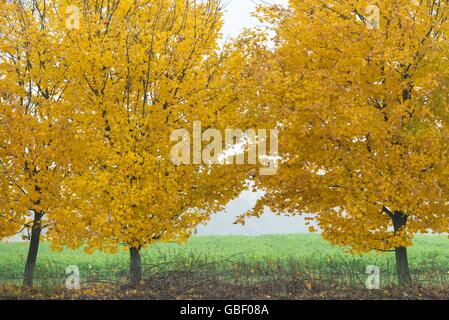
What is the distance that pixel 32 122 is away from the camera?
42.6ft

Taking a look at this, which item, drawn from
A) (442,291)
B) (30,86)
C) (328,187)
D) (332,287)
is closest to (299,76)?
(328,187)

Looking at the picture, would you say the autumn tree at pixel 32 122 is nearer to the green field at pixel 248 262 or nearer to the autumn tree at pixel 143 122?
the autumn tree at pixel 143 122

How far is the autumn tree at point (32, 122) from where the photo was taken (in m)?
13.1

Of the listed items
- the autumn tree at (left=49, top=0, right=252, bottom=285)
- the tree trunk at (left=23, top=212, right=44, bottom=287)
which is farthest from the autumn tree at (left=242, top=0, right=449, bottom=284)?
the tree trunk at (left=23, top=212, right=44, bottom=287)

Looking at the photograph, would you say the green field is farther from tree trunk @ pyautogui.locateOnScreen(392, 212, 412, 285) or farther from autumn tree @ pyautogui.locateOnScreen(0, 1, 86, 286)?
autumn tree @ pyautogui.locateOnScreen(0, 1, 86, 286)

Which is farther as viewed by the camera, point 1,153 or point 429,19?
point 1,153

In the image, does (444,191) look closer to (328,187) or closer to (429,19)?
(328,187)

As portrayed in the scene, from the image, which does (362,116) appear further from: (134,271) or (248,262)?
(248,262)

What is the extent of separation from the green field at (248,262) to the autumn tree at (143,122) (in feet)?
6.39

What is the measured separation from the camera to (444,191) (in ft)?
41.0

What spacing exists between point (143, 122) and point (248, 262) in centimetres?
1025

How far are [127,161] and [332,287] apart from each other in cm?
610

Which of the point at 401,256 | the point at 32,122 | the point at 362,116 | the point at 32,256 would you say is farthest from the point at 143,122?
the point at 401,256

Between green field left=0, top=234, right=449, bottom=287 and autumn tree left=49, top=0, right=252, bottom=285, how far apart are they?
1947mm
